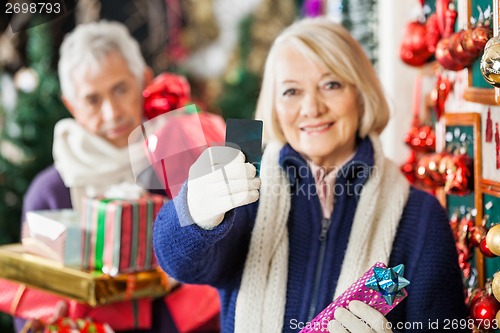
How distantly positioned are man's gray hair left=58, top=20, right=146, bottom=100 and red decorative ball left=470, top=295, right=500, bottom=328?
1.23 m

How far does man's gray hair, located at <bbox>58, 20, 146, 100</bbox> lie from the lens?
2.08 metres

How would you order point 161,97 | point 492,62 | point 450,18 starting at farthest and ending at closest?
point 161,97
point 450,18
point 492,62

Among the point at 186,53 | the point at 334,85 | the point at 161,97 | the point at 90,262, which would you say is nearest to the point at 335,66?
the point at 334,85

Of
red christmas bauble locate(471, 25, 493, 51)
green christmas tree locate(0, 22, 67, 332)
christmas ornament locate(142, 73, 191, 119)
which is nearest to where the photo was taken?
red christmas bauble locate(471, 25, 493, 51)

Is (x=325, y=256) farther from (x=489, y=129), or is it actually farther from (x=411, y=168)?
(x=411, y=168)

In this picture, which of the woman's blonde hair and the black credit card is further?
the woman's blonde hair

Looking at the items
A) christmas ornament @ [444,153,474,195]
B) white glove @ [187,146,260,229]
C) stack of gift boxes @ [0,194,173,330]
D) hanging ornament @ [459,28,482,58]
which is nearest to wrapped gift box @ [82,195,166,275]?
stack of gift boxes @ [0,194,173,330]

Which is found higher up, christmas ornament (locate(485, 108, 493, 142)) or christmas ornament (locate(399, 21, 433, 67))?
christmas ornament (locate(399, 21, 433, 67))

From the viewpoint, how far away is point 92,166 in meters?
2.02

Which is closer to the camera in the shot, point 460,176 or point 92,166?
point 460,176

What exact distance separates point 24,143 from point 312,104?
1859 millimetres

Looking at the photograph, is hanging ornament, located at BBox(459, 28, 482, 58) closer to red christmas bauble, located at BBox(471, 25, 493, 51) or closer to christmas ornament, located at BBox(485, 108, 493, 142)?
red christmas bauble, located at BBox(471, 25, 493, 51)

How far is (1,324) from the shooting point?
9.81ft

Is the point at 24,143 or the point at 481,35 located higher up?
the point at 481,35
